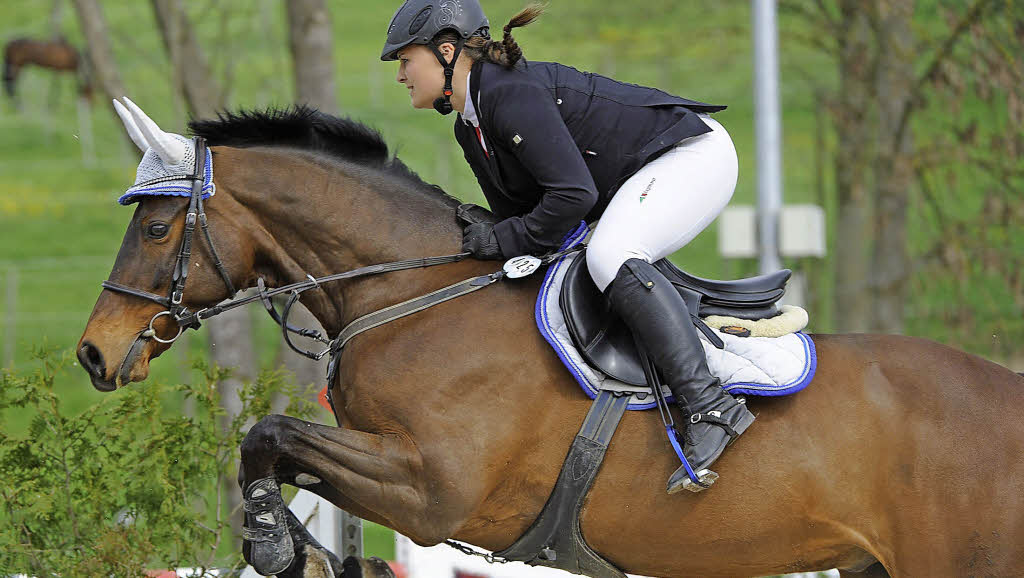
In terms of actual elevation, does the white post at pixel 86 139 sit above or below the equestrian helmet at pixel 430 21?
below

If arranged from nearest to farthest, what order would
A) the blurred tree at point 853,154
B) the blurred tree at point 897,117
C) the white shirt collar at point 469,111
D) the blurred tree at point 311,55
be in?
the white shirt collar at point 469,111, the blurred tree at point 311,55, the blurred tree at point 897,117, the blurred tree at point 853,154

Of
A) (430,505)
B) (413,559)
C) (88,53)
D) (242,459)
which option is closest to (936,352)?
(430,505)

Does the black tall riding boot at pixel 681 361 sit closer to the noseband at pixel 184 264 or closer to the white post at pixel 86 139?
the noseband at pixel 184 264

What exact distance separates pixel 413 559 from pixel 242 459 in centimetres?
212

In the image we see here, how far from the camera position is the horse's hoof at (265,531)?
3447 mm

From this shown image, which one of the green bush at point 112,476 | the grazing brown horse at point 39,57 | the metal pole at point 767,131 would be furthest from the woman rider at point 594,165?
the grazing brown horse at point 39,57

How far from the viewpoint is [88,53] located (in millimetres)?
9250

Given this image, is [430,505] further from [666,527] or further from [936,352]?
[936,352]

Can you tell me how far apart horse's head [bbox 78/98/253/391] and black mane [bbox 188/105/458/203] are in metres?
0.23

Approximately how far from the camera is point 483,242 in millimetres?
3732

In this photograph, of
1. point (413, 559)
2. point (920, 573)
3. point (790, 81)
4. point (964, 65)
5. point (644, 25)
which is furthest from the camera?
point (790, 81)

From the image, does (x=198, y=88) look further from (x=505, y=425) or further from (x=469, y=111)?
(x=505, y=425)

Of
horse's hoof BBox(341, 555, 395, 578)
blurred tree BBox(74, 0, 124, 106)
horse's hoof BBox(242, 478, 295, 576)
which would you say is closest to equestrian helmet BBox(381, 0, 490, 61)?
horse's hoof BBox(242, 478, 295, 576)

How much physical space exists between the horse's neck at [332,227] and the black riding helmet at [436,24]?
0.45m
